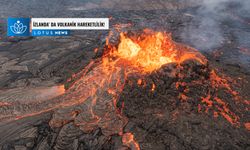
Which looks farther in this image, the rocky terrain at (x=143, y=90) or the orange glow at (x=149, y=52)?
the orange glow at (x=149, y=52)

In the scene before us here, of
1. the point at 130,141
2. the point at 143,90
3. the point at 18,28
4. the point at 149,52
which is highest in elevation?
the point at 18,28

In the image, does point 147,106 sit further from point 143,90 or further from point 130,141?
point 130,141

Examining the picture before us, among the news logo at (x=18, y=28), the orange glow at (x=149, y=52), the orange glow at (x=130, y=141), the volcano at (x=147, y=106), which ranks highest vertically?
the news logo at (x=18, y=28)

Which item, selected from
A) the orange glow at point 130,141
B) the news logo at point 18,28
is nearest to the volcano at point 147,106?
the orange glow at point 130,141

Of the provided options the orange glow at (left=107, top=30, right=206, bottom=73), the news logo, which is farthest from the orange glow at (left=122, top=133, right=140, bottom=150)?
the news logo

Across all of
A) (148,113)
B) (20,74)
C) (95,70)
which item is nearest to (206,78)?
(148,113)

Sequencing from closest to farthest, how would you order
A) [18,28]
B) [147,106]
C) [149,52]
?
1. [147,106]
2. [149,52]
3. [18,28]

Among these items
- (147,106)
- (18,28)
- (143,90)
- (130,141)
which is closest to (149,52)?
(143,90)

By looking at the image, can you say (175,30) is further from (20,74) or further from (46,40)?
(20,74)

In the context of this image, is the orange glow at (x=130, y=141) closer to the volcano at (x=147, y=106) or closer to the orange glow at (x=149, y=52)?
the volcano at (x=147, y=106)

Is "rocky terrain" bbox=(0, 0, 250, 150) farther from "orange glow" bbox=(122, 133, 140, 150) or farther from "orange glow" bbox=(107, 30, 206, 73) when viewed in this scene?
"orange glow" bbox=(107, 30, 206, 73)

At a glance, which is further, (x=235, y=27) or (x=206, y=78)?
(x=235, y=27)
